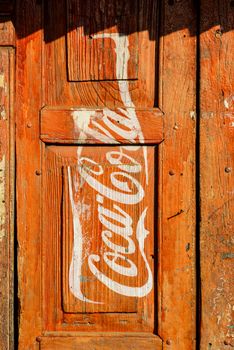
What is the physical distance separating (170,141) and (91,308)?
33.2 inches

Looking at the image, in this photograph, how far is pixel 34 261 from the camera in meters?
2.62

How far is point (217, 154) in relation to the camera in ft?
8.53

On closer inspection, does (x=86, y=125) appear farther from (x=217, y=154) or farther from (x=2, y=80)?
(x=217, y=154)

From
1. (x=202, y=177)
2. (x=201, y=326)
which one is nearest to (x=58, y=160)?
(x=202, y=177)

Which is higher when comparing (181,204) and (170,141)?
(170,141)

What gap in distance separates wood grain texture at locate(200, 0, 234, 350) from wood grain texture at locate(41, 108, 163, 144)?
0.22m

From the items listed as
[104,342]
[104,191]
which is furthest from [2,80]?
[104,342]

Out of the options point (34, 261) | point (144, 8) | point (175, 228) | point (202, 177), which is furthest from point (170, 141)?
point (34, 261)

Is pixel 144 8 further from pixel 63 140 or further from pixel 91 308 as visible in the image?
pixel 91 308

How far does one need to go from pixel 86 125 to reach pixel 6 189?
1.52 ft

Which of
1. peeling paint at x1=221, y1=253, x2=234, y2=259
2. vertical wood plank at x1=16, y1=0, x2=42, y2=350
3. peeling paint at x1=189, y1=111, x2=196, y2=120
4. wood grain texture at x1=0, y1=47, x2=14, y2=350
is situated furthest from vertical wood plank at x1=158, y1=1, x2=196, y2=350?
wood grain texture at x1=0, y1=47, x2=14, y2=350

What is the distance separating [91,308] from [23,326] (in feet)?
1.05

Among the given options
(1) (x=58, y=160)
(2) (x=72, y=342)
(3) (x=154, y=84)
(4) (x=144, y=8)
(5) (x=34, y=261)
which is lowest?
(2) (x=72, y=342)

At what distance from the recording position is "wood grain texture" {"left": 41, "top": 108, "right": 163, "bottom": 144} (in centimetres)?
261
